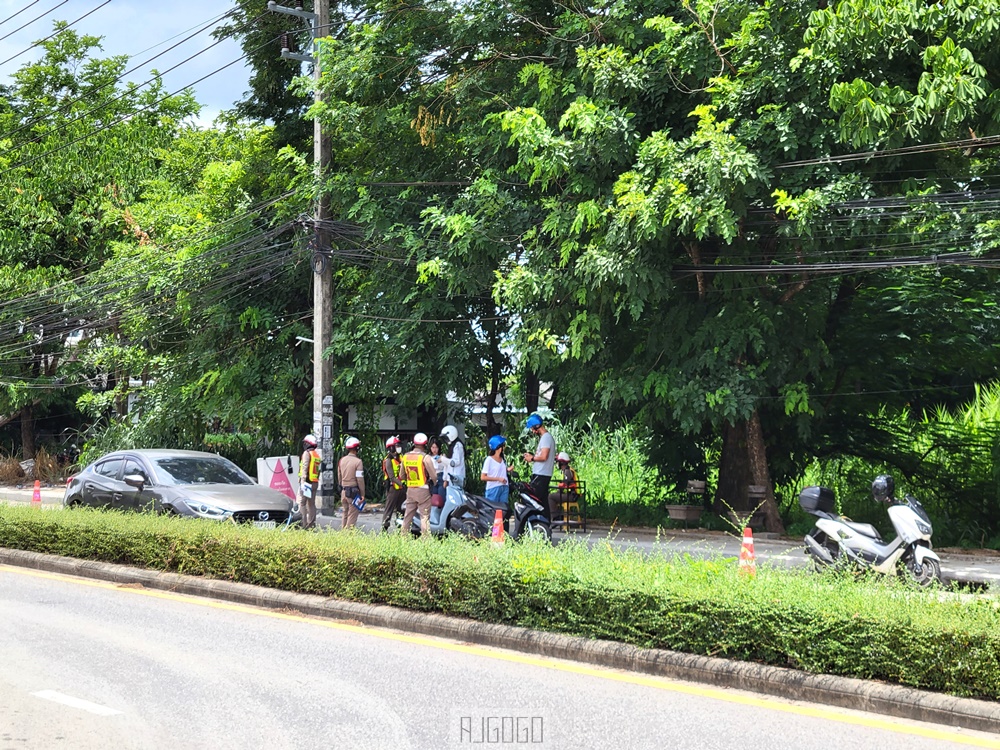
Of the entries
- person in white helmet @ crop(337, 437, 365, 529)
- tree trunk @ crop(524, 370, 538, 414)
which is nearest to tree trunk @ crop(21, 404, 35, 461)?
tree trunk @ crop(524, 370, 538, 414)

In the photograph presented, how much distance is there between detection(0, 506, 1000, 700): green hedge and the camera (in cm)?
704

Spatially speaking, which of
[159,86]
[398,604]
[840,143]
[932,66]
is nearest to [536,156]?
[840,143]

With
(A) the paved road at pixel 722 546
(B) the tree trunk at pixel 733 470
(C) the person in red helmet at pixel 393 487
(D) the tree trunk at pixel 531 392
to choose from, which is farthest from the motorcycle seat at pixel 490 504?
(D) the tree trunk at pixel 531 392

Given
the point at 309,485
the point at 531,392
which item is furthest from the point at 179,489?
the point at 531,392

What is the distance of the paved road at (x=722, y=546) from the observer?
1448cm

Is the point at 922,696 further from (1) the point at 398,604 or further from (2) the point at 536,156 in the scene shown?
(2) the point at 536,156

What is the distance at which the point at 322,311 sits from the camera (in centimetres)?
2005

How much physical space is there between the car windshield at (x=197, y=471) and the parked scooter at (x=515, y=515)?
12.9 feet

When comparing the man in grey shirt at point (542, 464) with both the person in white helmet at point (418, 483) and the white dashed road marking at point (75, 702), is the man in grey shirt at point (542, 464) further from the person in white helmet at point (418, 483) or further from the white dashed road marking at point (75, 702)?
the white dashed road marking at point (75, 702)

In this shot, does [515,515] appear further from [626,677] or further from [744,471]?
[626,677]

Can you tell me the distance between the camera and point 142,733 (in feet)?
21.3

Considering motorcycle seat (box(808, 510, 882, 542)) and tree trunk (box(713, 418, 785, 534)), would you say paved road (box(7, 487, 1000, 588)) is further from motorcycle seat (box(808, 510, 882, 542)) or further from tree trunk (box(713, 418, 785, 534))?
tree trunk (box(713, 418, 785, 534))

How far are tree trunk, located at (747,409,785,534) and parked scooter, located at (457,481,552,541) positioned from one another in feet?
17.8

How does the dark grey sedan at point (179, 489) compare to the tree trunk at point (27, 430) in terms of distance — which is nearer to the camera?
the dark grey sedan at point (179, 489)
